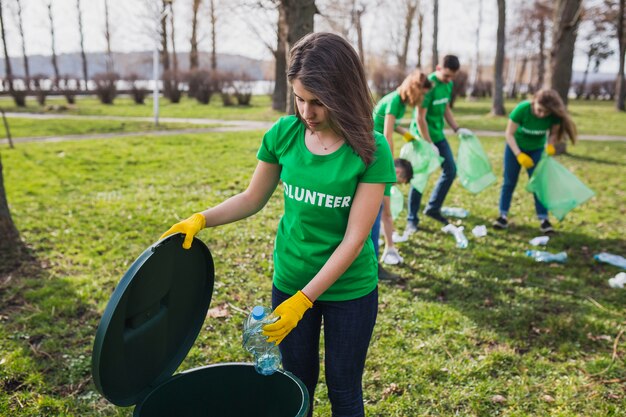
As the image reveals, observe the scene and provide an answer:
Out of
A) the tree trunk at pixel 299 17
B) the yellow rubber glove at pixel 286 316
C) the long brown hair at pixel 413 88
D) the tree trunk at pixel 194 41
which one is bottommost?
the yellow rubber glove at pixel 286 316

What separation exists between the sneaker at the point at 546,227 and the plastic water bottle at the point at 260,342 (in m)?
4.44

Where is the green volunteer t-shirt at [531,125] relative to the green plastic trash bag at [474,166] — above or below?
above

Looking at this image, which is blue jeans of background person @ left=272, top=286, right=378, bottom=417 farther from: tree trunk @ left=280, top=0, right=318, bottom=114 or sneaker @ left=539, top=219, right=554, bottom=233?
tree trunk @ left=280, top=0, right=318, bottom=114

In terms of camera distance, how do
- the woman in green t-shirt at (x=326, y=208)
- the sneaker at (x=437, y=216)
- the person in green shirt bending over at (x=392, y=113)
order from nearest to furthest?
the woman in green t-shirt at (x=326, y=208)
the person in green shirt bending over at (x=392, y=113)
the sneaker at (x=437, y=216)

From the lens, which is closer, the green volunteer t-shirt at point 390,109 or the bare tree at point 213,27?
the green volunteer t-shirt at point 390,109

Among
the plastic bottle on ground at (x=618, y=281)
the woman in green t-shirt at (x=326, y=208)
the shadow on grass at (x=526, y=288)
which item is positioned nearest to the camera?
the woman in green t-shirt at (x=326, y=208)

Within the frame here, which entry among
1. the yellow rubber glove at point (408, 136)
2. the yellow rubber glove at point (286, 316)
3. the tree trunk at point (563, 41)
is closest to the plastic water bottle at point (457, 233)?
the yellow rubber glove at point (408, 136)

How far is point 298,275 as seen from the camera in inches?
69.7

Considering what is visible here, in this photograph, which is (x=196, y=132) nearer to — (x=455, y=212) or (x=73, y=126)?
(x=73, y=126)

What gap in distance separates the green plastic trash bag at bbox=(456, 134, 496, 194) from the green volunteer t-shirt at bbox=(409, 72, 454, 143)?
0.42 metres

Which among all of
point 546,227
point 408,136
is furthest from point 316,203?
point 546,227

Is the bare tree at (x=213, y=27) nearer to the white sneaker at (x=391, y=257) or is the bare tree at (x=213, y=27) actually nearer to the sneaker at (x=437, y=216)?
the sneaker at (x=437, y=216)

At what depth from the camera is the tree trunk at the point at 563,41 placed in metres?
9.69

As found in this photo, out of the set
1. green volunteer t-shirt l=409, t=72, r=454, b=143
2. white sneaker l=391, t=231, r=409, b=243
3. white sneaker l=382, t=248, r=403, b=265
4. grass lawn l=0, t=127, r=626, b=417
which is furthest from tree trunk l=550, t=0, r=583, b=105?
white sneaker l=382, t=248, r=403, b=265
